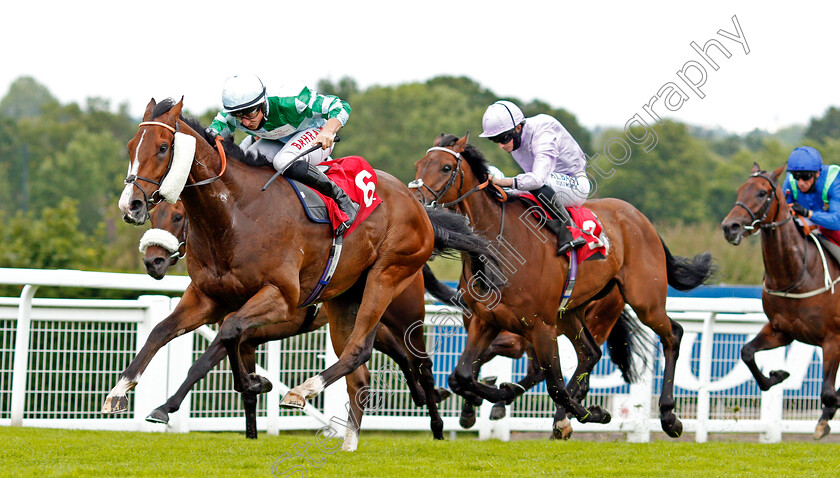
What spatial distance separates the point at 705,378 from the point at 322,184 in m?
4.23

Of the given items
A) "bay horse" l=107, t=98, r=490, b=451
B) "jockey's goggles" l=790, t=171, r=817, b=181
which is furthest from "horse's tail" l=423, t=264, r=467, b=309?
"jockey's goggles" l=790, t=171, r=817, b=181

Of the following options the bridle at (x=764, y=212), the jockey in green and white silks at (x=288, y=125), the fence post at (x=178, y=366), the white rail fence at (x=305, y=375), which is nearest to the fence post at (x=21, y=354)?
the white rail fence at (x=305, y=375)

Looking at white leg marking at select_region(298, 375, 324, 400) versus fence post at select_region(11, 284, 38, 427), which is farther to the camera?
fence post at select_region(11, 284, 38, 427)

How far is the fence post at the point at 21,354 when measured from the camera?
6.34 m

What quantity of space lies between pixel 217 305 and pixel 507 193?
6.83ft

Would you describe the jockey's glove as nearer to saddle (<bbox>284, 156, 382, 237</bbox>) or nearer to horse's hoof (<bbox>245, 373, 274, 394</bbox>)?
saddle (<bbox>284, 156, 382, 237</bbox>)

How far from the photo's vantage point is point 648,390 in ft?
25.3

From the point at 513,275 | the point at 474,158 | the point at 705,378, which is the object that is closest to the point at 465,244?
the point at 513,275

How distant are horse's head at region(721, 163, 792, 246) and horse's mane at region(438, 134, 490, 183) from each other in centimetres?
182

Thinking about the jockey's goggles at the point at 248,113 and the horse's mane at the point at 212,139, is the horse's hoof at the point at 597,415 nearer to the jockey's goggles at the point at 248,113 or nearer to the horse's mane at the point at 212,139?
the horse's mane at the point at 212,139

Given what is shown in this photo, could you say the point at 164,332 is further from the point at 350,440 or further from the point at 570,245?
the point at 570,245

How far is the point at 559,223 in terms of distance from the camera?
607cm

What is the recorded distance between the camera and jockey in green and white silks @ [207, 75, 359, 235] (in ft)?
15.5

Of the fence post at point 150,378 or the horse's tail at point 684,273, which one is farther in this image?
the horse's tail at point 684,273
